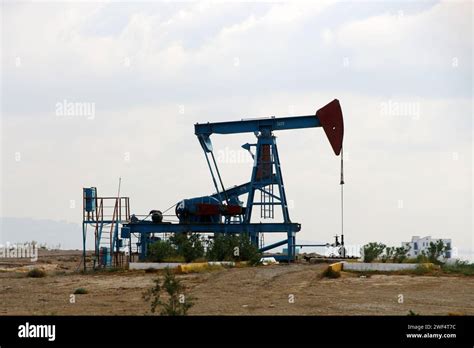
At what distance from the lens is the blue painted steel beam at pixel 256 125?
34.2 m

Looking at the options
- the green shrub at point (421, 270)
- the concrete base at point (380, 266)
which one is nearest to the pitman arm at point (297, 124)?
the concrete base at point (380, 266)

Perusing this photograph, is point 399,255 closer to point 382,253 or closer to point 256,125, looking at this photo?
point 382,253

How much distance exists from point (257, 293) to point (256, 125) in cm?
1633

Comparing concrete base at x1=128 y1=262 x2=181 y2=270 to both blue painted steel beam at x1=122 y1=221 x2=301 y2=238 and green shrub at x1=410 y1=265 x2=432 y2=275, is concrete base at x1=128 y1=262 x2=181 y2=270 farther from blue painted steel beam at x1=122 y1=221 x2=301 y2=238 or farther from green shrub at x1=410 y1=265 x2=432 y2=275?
green shrub at x1=410 y1=265 x2=432 y2=275

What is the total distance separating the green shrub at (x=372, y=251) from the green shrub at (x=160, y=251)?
255 inches

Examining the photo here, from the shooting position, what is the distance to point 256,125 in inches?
1378

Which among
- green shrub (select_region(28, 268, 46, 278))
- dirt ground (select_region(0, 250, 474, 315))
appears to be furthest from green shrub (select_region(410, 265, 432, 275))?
green shrub (select_region(28, 268, 46, 278))

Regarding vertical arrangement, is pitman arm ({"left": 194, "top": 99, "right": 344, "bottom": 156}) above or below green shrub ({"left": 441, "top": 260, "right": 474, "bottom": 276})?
above

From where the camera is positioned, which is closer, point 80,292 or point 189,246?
point 80,292

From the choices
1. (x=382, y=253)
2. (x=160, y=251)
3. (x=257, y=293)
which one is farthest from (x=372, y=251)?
(x=257, y=293)

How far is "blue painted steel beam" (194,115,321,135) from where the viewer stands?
3416 cm

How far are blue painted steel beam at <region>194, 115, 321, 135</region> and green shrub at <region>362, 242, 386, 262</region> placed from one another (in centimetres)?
764

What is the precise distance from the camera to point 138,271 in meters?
26.6

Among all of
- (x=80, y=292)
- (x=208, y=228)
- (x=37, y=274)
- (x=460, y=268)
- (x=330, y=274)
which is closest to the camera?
(x=80, y=292)
